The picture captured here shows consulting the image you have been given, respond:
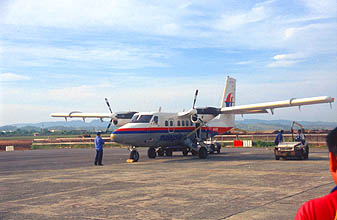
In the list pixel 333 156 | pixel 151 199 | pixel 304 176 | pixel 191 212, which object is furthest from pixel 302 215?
pixel 304 176

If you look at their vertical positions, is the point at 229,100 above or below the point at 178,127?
above

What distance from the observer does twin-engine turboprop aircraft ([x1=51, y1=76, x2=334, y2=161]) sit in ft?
75.5

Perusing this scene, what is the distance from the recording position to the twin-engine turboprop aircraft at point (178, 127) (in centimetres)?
2300

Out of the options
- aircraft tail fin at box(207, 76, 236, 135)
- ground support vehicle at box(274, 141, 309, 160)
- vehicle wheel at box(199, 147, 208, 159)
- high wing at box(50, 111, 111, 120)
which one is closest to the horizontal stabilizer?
high wing at box(50, 111, 111, 120)

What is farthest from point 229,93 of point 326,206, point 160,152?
point 326,206

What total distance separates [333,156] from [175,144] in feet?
79.5

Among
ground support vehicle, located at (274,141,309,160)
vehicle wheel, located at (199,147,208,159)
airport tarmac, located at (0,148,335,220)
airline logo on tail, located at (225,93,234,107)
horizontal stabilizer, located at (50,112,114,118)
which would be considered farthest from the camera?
airline logo on tail, located at (225,93,234,107)

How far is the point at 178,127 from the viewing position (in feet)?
85.9

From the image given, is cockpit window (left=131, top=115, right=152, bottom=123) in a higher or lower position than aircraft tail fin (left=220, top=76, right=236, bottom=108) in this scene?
lower

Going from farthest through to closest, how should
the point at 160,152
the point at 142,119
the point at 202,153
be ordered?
the point at 160,152 → the point at 202,153 → the point at 142,119

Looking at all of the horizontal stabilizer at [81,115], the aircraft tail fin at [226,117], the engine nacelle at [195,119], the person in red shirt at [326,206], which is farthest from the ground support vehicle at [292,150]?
the person in red shirt at [326,206]

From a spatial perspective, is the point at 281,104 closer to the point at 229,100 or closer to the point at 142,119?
the point at 229,100

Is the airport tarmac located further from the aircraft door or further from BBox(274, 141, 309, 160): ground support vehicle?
the aircraft door

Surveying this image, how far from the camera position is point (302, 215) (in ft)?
7.23
